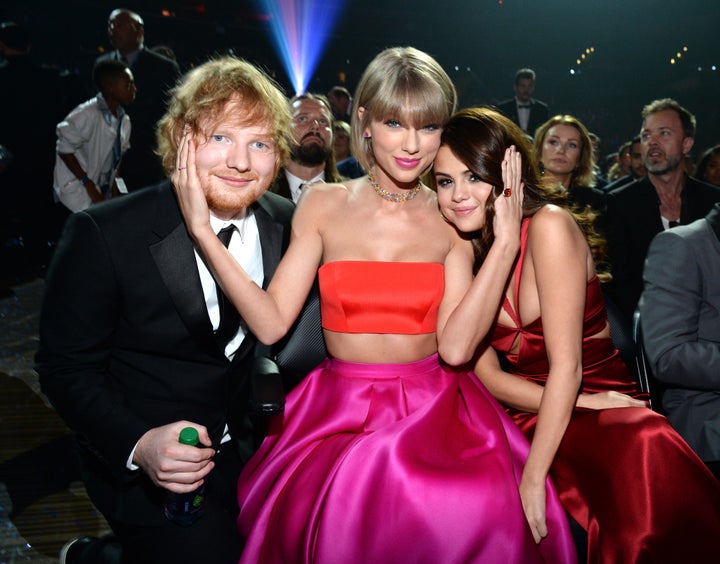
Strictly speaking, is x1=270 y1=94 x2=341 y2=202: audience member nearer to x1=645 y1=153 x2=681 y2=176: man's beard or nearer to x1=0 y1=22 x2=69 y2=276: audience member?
A: x1=645 y1=153 x2=681 y2=176: man's beard

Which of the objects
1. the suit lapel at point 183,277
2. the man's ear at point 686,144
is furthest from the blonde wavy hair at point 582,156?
the suit lapel at point 183,277

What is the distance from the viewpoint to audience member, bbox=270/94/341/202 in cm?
416

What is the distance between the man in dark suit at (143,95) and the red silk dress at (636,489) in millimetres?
4205

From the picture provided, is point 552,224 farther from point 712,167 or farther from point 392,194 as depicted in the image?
point 712,167

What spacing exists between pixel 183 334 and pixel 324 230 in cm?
55

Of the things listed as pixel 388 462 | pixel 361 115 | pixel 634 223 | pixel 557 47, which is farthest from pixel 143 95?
pixel 557 47

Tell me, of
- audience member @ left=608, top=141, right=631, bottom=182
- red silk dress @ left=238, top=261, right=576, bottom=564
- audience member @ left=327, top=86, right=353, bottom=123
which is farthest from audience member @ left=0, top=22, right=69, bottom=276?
audience member @ left=608, top=141, right=631, bottom=182

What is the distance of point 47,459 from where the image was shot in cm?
321

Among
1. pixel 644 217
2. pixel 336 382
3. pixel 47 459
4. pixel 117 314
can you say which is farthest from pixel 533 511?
pixel 644 217

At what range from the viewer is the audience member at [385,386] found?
1.67 m

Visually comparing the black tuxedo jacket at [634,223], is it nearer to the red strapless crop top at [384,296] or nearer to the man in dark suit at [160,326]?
the red strapless crop top at [384,296]

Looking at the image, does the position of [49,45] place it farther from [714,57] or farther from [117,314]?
[714,57]

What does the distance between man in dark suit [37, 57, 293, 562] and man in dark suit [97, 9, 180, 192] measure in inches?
136

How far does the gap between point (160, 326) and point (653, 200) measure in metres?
3.65
